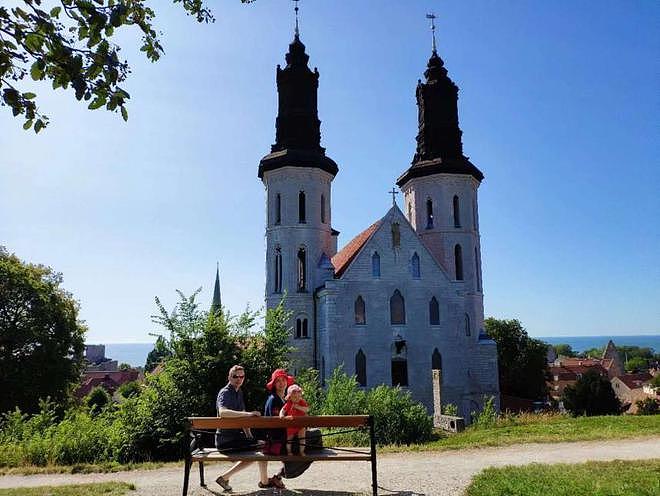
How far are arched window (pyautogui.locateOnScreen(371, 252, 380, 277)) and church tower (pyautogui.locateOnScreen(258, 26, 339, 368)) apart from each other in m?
2.45

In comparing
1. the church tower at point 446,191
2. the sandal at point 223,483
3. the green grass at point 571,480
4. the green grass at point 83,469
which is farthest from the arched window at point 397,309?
the sandal at point 223,483

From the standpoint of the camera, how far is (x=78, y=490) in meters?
7.39

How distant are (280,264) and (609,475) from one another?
81.9ft

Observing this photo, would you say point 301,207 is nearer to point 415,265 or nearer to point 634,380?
point 415,265

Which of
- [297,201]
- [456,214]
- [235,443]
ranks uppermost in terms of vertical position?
[297,201]

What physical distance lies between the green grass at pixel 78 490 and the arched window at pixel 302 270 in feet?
77.0

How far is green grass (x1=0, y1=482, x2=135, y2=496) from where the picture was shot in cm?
716

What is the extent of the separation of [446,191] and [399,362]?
35.9 feet

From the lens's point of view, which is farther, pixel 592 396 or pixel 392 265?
pixel 592 396

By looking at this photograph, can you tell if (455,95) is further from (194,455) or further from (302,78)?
(194,455)

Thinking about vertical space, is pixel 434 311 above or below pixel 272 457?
above

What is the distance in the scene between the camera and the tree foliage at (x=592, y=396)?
3800 cm

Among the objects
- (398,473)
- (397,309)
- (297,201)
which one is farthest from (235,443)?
(297,201)

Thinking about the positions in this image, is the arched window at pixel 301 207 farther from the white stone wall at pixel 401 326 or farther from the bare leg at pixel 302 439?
the bare leg at pixel 302 439
